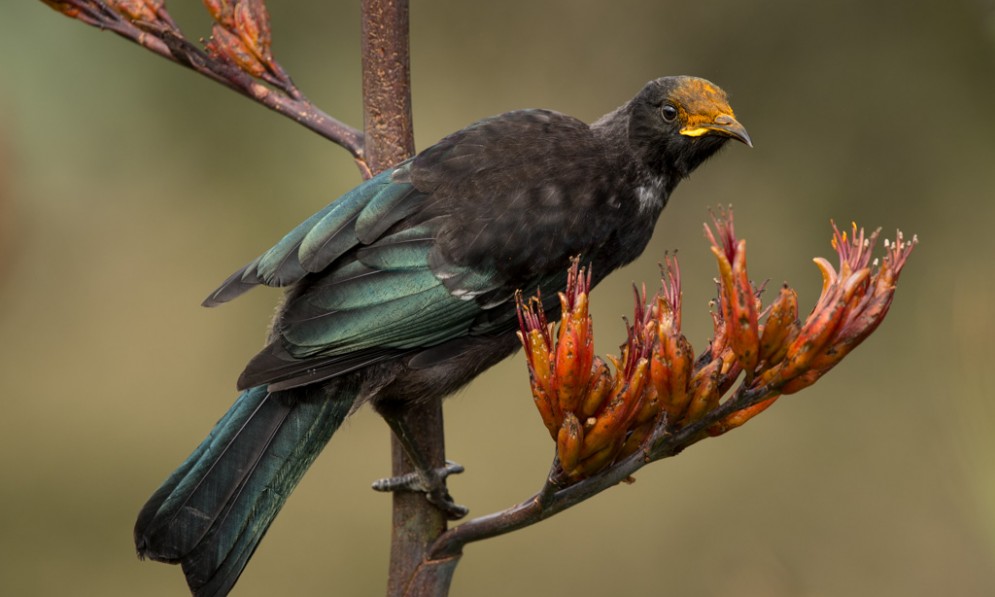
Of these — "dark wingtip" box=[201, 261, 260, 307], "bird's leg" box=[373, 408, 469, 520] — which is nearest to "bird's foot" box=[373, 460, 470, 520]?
"bird's leg" box=[373, 408, 469, 520]

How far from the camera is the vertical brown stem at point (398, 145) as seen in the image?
8.18 ft

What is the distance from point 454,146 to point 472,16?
1702mm

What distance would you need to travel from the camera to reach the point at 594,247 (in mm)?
2854

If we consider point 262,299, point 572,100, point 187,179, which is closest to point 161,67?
point 187,179

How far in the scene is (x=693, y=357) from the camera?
1893 millimetres

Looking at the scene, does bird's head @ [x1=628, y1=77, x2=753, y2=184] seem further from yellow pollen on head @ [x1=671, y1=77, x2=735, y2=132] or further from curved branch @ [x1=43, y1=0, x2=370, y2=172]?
curved branch @ [x1=43, y1=0, x2=370, y2=172]

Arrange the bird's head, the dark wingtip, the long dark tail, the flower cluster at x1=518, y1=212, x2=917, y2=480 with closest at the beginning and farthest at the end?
the flower cluster at x1=518, y1=212, x2=917, y2=480
the long dark tail
the dark wingtip
the bird's head

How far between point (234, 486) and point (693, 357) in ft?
3.42

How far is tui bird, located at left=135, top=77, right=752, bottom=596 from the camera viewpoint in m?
2.49

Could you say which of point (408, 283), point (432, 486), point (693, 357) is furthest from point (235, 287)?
point (693, 357)

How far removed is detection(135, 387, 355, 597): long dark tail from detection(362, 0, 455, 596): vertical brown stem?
188 mm

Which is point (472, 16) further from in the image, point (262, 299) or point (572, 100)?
point (262, 299)

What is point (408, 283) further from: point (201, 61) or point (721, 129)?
point (721, 129)

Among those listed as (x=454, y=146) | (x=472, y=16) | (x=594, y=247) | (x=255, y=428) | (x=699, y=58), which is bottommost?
(x=255, y=428)
